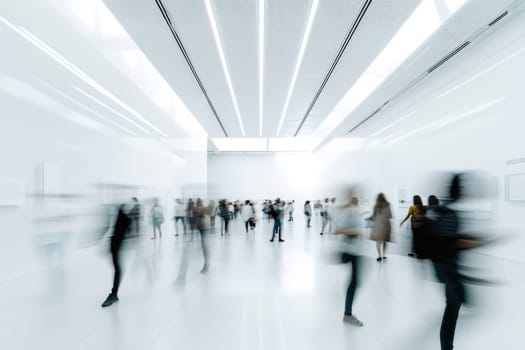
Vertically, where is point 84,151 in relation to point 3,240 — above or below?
above

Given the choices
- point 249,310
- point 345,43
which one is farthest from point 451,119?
point 249,310

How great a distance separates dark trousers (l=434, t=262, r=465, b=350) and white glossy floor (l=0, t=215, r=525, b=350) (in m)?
0.13

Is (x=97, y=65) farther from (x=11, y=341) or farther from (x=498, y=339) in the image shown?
(x=498, y=339)

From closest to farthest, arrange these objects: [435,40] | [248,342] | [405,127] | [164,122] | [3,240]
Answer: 1. [248,342]
2. [3,240]
3. [435,40]
4. [405,127]
5. [164,122]

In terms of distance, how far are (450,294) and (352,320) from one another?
4.96 ft

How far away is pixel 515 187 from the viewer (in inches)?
263

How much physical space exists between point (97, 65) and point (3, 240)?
4.45 meters

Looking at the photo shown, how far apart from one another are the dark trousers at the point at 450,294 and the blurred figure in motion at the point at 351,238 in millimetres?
1103

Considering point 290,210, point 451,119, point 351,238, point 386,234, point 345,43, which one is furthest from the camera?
point 290,210

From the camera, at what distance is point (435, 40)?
6609 millimetres

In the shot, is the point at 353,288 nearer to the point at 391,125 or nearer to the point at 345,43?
the point at 345,43

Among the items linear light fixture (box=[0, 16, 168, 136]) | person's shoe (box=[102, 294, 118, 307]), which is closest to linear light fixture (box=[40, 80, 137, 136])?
linear light fixture (box=[0, 16, 168, 136])

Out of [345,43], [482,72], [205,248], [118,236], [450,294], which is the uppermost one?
[345,43]

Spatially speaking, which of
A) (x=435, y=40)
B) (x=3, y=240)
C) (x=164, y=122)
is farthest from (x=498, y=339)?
(x=164, y=122)
